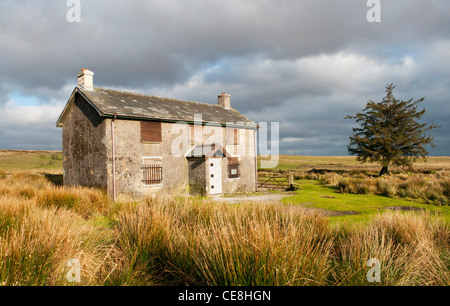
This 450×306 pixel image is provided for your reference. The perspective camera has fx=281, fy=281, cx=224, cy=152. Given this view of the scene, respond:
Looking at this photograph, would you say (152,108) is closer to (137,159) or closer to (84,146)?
(137,159)

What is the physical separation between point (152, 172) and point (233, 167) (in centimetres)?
601

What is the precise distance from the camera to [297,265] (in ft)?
10.6

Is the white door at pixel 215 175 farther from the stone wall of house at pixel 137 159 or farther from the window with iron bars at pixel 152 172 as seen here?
the window with iron bars at pixel 152 172

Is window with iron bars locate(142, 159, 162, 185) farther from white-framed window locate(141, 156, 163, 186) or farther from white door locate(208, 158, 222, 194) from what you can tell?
white door locate(208, 158, 222, 194)

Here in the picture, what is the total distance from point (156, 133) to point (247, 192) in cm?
793

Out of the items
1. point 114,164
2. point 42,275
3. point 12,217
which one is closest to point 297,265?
point 42,275

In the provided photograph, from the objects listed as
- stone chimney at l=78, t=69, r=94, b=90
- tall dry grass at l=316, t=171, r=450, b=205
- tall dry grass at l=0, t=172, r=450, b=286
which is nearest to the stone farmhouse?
stone chimney at l=78, t=69, r=94, b=90

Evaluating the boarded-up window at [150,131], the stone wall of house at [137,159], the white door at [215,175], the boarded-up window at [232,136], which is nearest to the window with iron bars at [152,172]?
the stone wall of house at [137,159]

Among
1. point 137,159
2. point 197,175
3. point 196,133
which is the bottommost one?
point 197,175

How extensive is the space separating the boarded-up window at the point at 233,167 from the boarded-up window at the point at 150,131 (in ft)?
17.5

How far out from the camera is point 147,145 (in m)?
16.0

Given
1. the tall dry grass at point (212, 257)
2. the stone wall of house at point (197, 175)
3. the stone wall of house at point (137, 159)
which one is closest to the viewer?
the tall dry grass at point (212, 257)

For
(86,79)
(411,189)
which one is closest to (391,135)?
(411,189)

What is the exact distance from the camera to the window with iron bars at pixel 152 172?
1584 centimetres
